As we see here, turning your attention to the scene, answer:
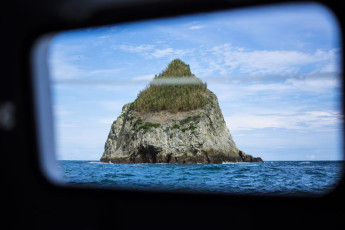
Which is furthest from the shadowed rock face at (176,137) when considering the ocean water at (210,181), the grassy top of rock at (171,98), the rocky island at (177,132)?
the ocean water at (210,181)

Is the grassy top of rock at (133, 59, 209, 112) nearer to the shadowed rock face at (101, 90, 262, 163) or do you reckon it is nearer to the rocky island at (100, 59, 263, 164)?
the rocky island at (100, 59, 263, 164)

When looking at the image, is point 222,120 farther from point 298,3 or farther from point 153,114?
point 298,3

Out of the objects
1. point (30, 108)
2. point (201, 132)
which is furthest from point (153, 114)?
point (30, 108)

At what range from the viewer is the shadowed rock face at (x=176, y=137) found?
41.2 meters

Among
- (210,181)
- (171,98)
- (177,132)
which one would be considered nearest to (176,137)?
(177,132)

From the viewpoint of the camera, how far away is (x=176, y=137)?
136 feet

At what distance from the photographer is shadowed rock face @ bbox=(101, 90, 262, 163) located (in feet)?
135

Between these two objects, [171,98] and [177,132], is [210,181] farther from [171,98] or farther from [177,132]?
[177,132]

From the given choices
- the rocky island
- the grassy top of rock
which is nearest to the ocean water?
the grassy top of rock

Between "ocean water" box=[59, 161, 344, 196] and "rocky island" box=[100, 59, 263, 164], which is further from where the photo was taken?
"rocky island" box=[100, 59, 263, 164]

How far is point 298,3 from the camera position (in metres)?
1.65

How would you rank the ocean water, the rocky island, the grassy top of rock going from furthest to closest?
the rocky island → the grassy top of rock → the ocean water

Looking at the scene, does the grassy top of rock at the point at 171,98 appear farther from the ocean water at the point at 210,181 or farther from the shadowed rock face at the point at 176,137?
the ocean water at the point at 210,181

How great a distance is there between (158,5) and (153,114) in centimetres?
3928
